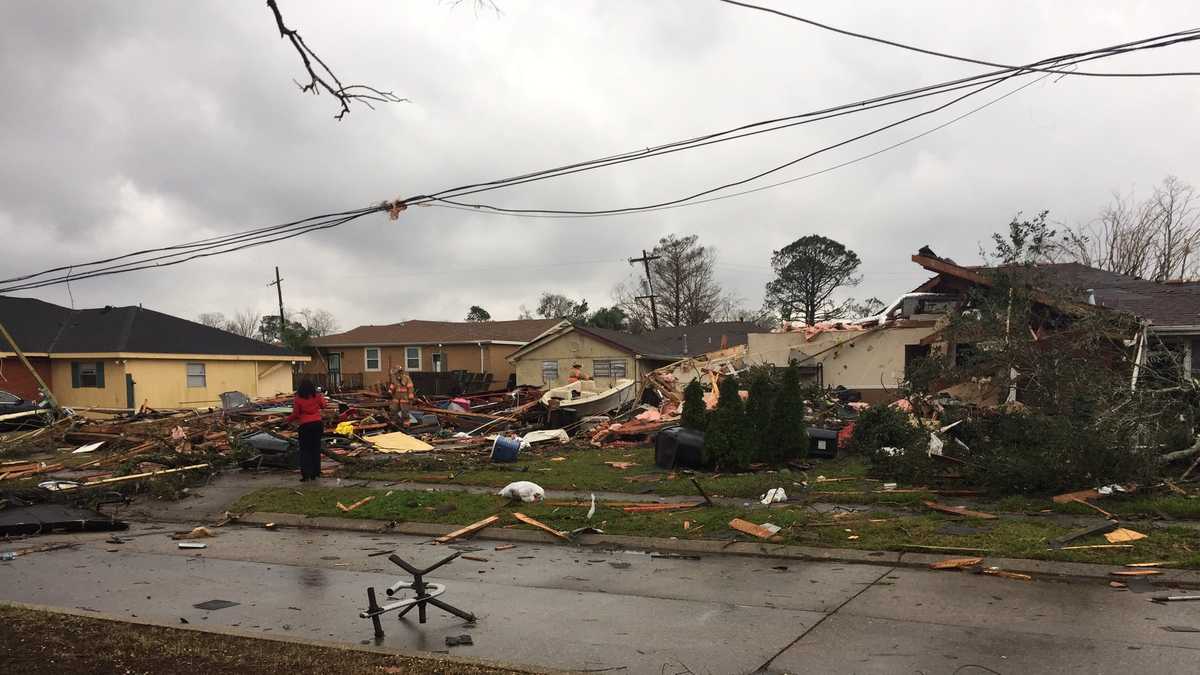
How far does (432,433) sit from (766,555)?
14.2 metres

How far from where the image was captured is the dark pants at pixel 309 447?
13.8 m

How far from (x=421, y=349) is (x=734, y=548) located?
3842 cm

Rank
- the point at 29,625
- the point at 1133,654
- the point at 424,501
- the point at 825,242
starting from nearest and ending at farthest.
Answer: the point at 1133,654
the point at 29,625
the point at 424,501
the point at 825,242

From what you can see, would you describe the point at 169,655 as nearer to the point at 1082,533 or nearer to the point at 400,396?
the point at 1082,533

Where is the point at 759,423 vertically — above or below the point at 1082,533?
above

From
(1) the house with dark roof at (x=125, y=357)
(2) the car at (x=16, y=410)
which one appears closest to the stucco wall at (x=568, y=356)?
(1) the house with dark roof at (x=125, y=357)

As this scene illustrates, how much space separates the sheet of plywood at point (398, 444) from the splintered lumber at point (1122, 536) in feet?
43.7

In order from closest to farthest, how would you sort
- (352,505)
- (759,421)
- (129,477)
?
(352,505), (129,477), (759,421)

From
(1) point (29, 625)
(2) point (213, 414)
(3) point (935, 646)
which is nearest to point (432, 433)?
(2) point (213, 414)

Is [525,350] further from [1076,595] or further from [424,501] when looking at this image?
[1076,595]

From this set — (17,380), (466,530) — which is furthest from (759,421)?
(17,380)

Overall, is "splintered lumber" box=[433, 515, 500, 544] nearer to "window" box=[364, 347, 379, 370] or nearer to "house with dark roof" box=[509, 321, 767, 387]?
"house with dark roof" box=[509, 321, 767, 387]

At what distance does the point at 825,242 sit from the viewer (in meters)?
57.7

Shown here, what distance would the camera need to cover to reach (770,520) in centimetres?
977
